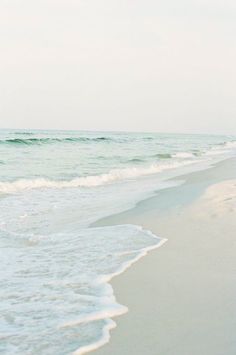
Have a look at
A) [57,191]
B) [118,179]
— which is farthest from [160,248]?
[118,179]

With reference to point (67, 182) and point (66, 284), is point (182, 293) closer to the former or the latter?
point (66, 284)

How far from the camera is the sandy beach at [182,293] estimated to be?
2.50m

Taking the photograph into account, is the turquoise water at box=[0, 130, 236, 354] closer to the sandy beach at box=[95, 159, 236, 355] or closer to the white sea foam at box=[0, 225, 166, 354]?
the white sea foam at box=[0, 225, 166, 354]

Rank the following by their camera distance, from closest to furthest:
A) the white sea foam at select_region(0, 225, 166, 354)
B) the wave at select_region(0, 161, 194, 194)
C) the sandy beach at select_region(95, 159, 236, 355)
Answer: the sandy beach at select_region(95, 159, 236, 355) → the white sea foam at select_region(0, 225, 166, 354) → the wave at select_region(0, 161, 194, 194)

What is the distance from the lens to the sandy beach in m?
2.50

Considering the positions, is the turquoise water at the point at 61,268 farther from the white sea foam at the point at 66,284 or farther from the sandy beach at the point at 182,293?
the sandy beach at the point at 182,293

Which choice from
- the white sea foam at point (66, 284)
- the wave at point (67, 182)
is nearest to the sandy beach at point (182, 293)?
the white sea foam at point (66, 284)

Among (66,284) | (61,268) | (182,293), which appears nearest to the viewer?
(182,293)

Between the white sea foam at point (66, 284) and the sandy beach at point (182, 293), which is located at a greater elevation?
the sandy beach at point (182, 293)

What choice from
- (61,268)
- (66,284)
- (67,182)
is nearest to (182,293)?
(66,284)

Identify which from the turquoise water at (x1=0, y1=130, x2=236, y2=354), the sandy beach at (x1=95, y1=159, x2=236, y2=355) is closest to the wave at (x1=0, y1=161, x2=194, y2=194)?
the turquoise water at (x1=0, y1=130, x2=236, y2=354)

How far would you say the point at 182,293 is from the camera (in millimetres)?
3285

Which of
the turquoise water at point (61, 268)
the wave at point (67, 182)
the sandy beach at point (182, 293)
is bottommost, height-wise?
the wave at point (67, 182)

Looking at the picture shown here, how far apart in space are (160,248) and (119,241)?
591 millimetres
